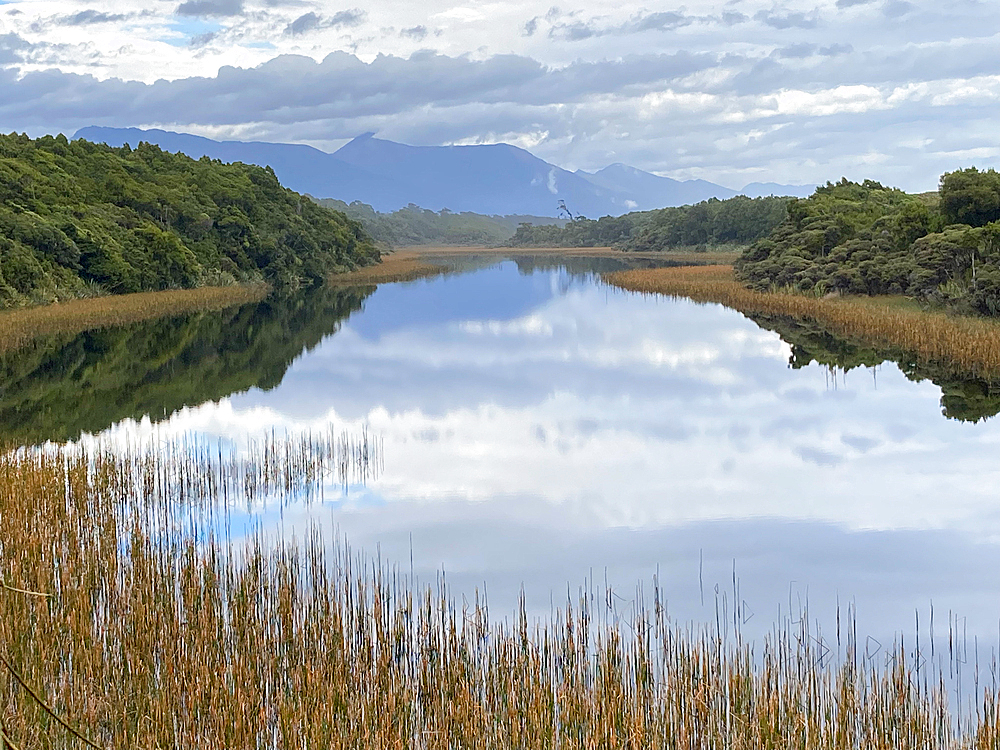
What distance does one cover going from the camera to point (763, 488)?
1449cm

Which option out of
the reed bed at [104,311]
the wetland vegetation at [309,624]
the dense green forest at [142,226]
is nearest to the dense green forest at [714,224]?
the dense green forest at [142,226]

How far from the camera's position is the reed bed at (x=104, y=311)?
30.2 metres

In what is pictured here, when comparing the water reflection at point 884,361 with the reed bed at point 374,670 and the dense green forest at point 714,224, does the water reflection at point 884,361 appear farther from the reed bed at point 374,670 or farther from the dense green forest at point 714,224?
the dense green forest at point 714,224

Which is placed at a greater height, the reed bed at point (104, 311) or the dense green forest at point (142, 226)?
the dense green forest at point (142, 226)

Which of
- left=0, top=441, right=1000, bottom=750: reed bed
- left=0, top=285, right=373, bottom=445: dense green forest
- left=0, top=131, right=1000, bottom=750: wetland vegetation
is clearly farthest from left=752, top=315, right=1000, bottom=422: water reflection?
left=0, top=285, right=373, bottom=445: dense green forest

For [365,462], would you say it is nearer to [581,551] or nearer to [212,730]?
[581,551]

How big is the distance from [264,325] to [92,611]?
30.2m

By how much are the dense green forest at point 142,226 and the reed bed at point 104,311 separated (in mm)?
1257

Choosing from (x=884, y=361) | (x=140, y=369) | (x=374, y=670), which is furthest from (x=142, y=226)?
(x=374, y=670)

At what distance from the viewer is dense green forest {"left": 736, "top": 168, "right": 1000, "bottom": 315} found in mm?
28594

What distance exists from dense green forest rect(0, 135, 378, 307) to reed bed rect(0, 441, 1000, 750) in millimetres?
27855

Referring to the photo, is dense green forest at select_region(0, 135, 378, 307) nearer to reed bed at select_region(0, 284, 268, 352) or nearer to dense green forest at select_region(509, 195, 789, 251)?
reed bed at select_region(0, 284, 268, 352)

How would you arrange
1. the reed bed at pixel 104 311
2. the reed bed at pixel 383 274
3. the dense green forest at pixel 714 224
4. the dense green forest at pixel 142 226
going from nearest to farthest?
the reed bed at pixel 104 311
the dense green forest at pixel 142 226
the reed bed at pixel 383 274
the dense green forest at pixel 714 224

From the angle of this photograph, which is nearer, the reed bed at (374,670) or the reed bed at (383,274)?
the reed bed at (374,670)
